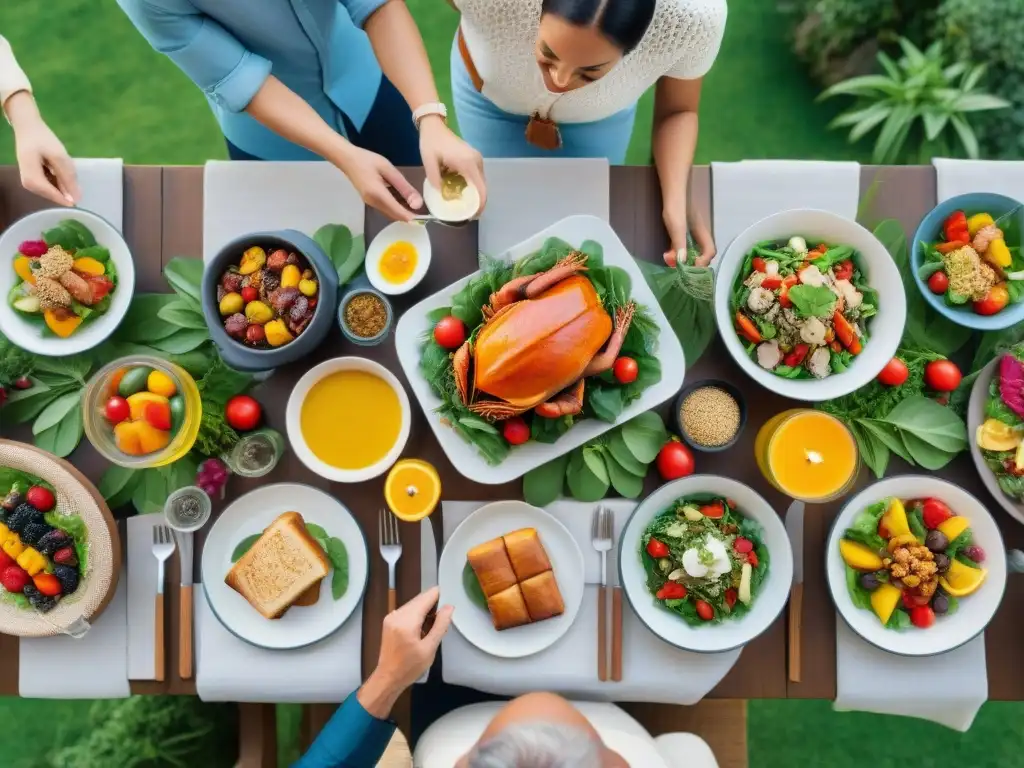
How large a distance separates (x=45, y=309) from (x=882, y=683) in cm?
161

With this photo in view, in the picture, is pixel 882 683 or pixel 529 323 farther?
pixel 882 683

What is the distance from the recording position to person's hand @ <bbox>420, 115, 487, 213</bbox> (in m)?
1.27

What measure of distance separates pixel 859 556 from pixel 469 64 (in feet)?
3.77

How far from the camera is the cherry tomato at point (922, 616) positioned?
1252 mm

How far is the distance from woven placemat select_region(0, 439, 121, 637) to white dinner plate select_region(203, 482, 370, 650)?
16 cm

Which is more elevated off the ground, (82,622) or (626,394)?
(626,394)

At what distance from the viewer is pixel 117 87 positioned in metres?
2.42

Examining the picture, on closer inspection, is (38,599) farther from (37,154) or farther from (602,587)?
(602,587)

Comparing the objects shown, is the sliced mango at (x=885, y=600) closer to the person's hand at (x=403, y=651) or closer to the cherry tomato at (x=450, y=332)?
the person's hand at (x=403, y=651)

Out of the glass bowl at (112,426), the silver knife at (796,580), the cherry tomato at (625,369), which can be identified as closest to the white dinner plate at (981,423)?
the silver knife at (796,580)

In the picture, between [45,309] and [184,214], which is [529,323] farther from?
[45,309]

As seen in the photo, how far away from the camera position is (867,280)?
51.0 inches

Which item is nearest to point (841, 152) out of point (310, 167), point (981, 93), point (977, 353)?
point (981, 93)

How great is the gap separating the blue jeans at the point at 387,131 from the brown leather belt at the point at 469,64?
26 cm
